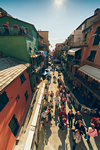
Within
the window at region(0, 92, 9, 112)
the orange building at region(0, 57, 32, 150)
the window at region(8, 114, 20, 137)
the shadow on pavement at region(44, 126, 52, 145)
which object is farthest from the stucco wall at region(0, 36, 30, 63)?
the shadow on pavement at region(44, 126, 52, 145)

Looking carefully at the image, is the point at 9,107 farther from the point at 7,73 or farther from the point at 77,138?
the point at 77,138

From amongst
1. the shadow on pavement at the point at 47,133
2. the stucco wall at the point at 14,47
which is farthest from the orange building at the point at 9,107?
the stucco wall at the point at 14,47

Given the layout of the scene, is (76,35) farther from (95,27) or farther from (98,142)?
(98,142)

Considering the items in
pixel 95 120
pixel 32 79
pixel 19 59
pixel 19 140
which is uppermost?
pixel 19 59

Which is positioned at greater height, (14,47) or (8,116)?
(14,47)

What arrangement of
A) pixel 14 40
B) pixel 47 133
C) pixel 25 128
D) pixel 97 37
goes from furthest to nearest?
pixel 14 40, pixel 97 37, pixel 25 128, pixel 47 133

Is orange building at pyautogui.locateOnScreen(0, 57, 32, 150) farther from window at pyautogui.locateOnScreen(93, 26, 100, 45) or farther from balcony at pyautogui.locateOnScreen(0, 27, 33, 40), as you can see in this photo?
window at pyautogui.locateOnScreen(93, 26, 100, 45)

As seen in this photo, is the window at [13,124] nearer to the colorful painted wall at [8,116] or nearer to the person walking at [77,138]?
the colorful painted wall at [8,116]

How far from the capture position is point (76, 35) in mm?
13773

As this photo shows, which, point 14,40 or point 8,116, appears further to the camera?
point 14,40

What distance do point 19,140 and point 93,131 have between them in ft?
25.2

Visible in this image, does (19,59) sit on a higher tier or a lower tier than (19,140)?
higher

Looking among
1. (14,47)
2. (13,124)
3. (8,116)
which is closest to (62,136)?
(13,124)

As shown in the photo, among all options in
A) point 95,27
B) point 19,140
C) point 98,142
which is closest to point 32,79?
point 19,140
